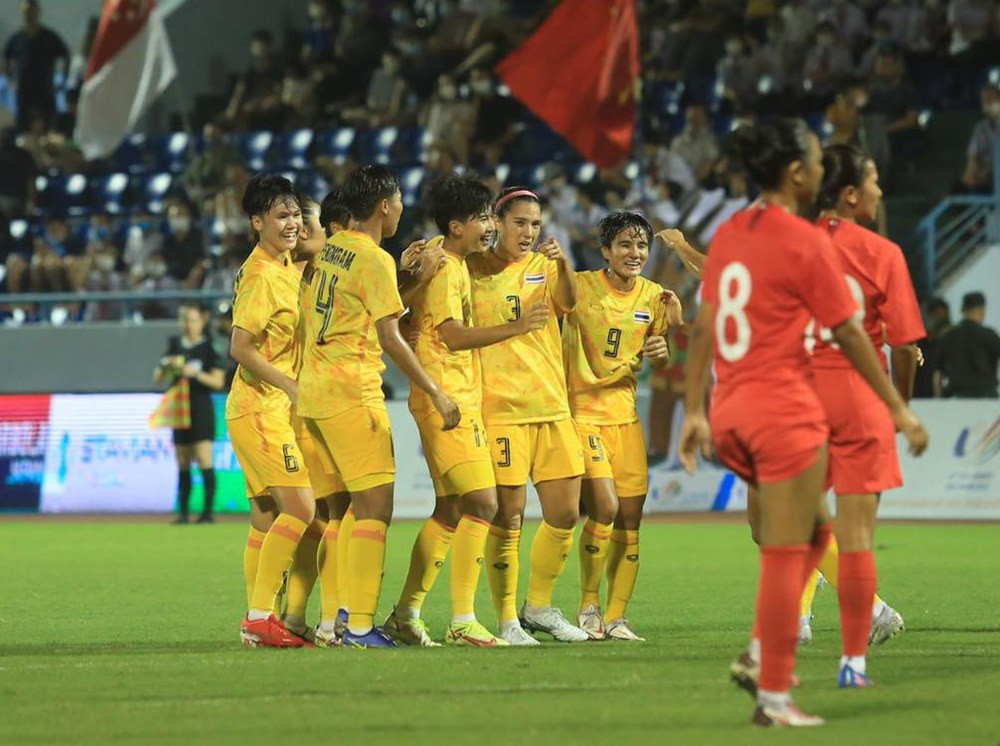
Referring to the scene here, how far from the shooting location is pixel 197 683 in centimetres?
769

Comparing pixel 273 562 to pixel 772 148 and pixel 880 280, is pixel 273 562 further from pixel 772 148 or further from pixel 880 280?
pixel 772 148

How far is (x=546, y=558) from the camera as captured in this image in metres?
9.82

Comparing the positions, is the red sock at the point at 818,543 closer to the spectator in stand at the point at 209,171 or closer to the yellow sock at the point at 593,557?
the yellow sock at the point at 593,557

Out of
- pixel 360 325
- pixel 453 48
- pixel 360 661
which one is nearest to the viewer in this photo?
pixel 360 661

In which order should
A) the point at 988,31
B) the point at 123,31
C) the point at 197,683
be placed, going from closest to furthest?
the point at 197,683 → the point at 988,31 → the point at 123,31

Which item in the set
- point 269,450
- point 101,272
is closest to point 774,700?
point 269,450

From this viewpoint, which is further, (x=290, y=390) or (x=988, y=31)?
(x=988, y=31)

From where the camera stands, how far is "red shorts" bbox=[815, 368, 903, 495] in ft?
23.9

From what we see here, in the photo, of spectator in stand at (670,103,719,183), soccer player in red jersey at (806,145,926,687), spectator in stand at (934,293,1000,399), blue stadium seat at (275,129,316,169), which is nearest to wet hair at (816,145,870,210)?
soccer player in red jersey at (806,145,926,687)

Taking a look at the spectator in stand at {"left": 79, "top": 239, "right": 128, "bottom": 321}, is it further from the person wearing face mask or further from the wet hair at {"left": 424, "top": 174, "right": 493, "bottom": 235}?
the wet hair at {"left": 424, "top": 174, "right": 493, "bottom": 235}

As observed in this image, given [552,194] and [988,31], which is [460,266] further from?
[988,31]

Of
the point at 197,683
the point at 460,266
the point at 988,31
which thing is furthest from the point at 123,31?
the point at 197,683

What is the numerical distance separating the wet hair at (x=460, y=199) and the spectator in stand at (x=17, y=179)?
21430 millimetres

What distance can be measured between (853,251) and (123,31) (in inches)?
763
